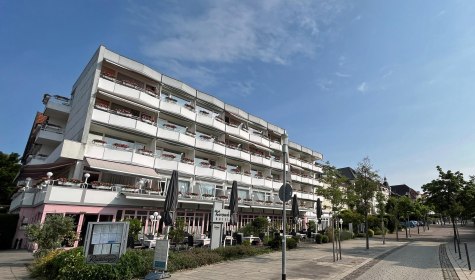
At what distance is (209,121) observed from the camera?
1314 inches

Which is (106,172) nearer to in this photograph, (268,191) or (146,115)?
(146,115)

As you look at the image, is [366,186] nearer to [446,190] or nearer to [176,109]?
[446,190]

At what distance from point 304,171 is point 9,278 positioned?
1935 inches

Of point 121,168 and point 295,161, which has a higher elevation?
point 295,161

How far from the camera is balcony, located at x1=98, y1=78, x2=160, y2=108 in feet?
81.7

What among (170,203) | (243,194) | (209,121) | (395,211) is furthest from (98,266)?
(395,211)

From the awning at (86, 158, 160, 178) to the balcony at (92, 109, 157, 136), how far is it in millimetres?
3394

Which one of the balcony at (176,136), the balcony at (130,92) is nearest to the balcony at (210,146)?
the balcony at (176,136)

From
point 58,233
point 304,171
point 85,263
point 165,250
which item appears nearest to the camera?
point 85,263

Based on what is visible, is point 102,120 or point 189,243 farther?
point 102,120

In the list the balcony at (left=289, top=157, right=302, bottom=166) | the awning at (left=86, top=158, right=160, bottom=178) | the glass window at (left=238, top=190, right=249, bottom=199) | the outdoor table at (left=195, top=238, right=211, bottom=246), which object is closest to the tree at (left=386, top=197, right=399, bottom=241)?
the balcony at (left=289, top=157, right=302, bottom=166)

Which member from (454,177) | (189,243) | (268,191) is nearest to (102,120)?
(189,243)

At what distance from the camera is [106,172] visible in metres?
23.5

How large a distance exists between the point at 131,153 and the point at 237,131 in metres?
15.7
